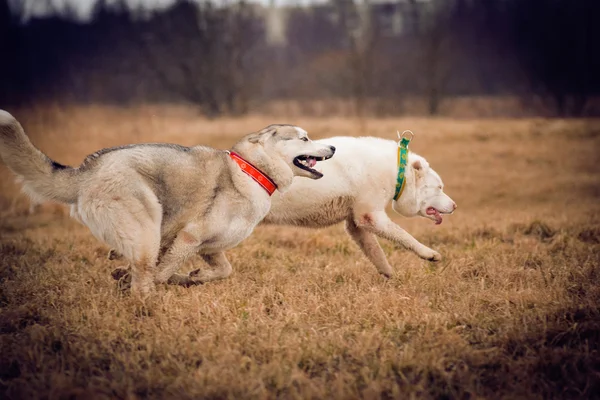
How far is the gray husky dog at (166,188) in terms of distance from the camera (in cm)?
456

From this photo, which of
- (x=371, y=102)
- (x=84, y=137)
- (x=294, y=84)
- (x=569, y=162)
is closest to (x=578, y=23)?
(x=371, y=102)

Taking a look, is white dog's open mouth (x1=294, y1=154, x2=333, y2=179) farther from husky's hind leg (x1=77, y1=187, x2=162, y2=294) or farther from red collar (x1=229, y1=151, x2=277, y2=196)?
husky's hind leg (x1=77, y1=187, x2=162, y2=294)

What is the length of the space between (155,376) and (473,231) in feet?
19.2

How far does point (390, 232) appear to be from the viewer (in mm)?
5902

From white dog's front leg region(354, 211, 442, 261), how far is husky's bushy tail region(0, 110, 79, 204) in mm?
2836

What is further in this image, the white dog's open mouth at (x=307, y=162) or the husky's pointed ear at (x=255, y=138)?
the white dog's open mouth at (x=307, y=162)

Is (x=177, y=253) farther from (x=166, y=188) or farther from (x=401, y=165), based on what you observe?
(x=401, y=165)

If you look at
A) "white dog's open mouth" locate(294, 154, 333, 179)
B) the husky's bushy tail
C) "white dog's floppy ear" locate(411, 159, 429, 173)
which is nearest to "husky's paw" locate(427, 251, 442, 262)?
"white dog's floppy ear" locate(411, 159, 429, 173)

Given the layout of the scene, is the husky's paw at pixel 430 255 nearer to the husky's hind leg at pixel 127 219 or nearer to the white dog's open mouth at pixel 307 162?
the white dog's open mouth at pixel 307 162

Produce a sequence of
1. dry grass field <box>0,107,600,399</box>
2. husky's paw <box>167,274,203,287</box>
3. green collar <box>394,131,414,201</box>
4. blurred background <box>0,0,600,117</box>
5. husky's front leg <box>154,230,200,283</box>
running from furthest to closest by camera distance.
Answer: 1. blurred background <box>0,0,600,117</box>
2. green collar <box>394,131,414,201</box>
3. husky's paw <box>167,274,203,287</box>
4. husky's front leg <box>154,230,200,283</box>
5. dry grass field <box>0,107,600,399</box>

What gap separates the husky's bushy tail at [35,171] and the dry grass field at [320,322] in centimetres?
91

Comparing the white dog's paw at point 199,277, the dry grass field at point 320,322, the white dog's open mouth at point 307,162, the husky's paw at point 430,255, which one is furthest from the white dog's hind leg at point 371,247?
the white dog's paw at point 199,277

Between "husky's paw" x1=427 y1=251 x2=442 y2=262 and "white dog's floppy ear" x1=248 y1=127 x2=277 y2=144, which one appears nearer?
"white dog's floppy ear" x1=248 y1=127 x2=277 y2=144

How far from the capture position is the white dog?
5.92 m
